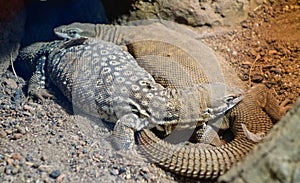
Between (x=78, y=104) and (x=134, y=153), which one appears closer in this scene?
(x=134, y=153)

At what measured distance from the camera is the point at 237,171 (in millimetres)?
1689

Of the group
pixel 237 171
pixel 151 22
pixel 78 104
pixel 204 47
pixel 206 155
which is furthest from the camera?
pixel 151 22

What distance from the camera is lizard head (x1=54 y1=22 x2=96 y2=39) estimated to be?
4.65m

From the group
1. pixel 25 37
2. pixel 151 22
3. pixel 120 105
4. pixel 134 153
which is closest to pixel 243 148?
pixel 134 153

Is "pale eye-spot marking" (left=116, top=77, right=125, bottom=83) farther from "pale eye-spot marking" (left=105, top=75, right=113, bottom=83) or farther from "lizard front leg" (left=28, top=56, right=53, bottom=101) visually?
"lizard front leg" (left=28, top=56, right=53, bottom=101)

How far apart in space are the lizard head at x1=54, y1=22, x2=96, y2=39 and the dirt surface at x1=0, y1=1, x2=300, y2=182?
768 mm

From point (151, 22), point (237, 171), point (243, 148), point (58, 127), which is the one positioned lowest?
point (58, 127)

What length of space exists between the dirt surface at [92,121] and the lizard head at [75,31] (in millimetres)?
768

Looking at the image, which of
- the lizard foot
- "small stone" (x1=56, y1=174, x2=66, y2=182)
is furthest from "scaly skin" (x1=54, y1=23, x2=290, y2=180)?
the lizard foot

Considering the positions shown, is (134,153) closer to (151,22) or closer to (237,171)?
(237,171)

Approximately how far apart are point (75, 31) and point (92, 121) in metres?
1.52

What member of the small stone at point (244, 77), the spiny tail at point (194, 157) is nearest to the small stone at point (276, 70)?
the small stone at point (244, 77)

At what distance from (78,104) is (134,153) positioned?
2.90 feet

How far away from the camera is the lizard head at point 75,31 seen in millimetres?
4652
